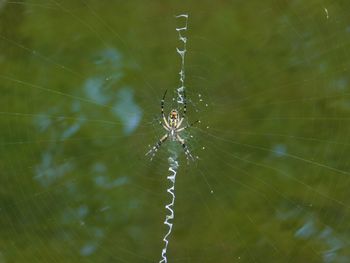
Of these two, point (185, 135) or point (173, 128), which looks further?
point (185, 135)

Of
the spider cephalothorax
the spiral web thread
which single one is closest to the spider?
the spider cephalothorax

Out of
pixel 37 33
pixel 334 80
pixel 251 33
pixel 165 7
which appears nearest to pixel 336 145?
pixel 334 80

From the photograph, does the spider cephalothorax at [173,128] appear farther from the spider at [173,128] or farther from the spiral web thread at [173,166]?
the spiral web thread at [173,166]

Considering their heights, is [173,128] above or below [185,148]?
above

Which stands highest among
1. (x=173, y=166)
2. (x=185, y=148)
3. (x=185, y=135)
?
(x=185, y=135)

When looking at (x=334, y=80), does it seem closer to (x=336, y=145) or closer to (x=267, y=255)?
(x=336, y=145)

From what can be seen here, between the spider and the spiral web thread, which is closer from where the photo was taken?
the spiral web thread

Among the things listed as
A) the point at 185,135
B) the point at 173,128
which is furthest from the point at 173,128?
the point at 185,135

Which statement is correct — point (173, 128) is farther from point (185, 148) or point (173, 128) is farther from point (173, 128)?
point (185, 148)

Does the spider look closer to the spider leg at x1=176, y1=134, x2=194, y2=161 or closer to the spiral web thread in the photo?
the spider leg at x1=176, y1=134, x2=194, y2=161
